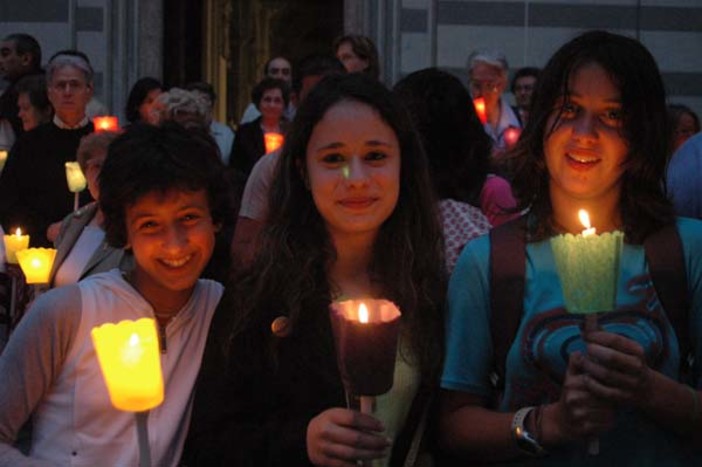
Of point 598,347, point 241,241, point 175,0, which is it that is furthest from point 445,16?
point 598,347

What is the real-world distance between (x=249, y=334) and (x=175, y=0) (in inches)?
399

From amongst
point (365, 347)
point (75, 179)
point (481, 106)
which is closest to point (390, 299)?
point (365, 347)

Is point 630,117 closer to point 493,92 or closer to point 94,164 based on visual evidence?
point 94,164

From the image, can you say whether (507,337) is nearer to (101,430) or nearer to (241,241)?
(101,430)

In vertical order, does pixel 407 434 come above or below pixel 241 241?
below

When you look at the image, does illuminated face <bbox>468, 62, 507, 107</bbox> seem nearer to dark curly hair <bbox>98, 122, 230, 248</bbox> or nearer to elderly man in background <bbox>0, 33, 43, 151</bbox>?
elderly man in background <bbox>0, 33, 43, 151</bbox>

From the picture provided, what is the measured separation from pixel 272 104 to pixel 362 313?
6.64 metres

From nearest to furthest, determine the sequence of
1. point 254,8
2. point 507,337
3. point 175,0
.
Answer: point 507,337
point 175,0
point 254,8

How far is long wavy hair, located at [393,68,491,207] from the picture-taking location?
13.7 feet

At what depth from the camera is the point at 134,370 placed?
214cm

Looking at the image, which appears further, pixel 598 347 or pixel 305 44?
pixel 305 44

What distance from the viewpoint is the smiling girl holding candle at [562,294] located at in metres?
2.61

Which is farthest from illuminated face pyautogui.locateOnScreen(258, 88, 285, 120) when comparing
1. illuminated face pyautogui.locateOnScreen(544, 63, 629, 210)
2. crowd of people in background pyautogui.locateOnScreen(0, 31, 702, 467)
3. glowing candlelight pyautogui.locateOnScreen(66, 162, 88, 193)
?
illuminated face pyautogui.locateOnScreen(544, 63, 629, 210)

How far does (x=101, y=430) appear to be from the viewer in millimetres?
2957
